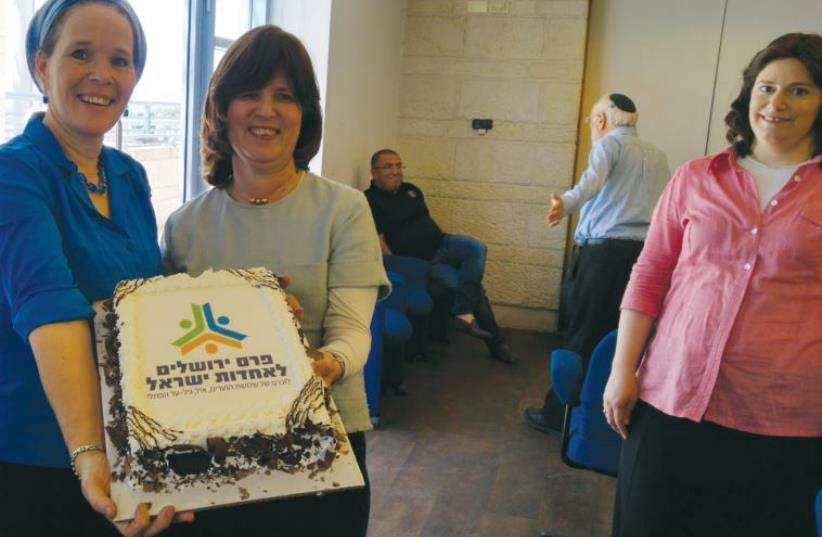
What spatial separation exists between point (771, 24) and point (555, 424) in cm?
293

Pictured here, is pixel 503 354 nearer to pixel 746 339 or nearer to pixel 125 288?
pixel 746 339

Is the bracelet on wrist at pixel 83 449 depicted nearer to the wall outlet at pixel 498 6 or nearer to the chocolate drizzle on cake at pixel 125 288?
the chocolate drizzle on cake at pixel 125 288

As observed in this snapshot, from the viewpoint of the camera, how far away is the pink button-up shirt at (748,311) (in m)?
1.33

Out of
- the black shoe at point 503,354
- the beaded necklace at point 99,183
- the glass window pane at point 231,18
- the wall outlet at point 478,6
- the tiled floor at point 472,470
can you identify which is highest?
the wall outlet at point 478,6

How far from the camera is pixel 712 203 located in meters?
1.42

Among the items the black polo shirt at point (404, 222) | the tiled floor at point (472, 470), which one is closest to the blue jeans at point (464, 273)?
the black polo shirt at point (404, 222)

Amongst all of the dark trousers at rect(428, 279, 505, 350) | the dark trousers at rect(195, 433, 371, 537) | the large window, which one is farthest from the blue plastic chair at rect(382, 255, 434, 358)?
the dark trousers at rect(195, 433, 371, 537)

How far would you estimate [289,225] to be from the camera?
1194 mm

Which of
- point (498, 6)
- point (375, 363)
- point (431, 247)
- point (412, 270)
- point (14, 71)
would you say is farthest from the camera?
point (498, 6)

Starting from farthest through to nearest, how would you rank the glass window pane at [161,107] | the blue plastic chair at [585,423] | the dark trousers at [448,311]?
1. the dark trousers at [448,311]
2. the glass window pane at [161,107]
3. the blue plastic chair at [585,423]

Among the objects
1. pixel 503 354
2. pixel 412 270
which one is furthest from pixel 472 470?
pixel 503 354

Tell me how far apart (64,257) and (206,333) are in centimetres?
21

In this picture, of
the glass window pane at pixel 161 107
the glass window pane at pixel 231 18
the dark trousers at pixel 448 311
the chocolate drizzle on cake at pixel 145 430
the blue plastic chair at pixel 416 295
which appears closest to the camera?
the chocolate drizzle on cake at pixel 145 430

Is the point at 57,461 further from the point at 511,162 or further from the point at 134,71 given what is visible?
the point at 511,162
